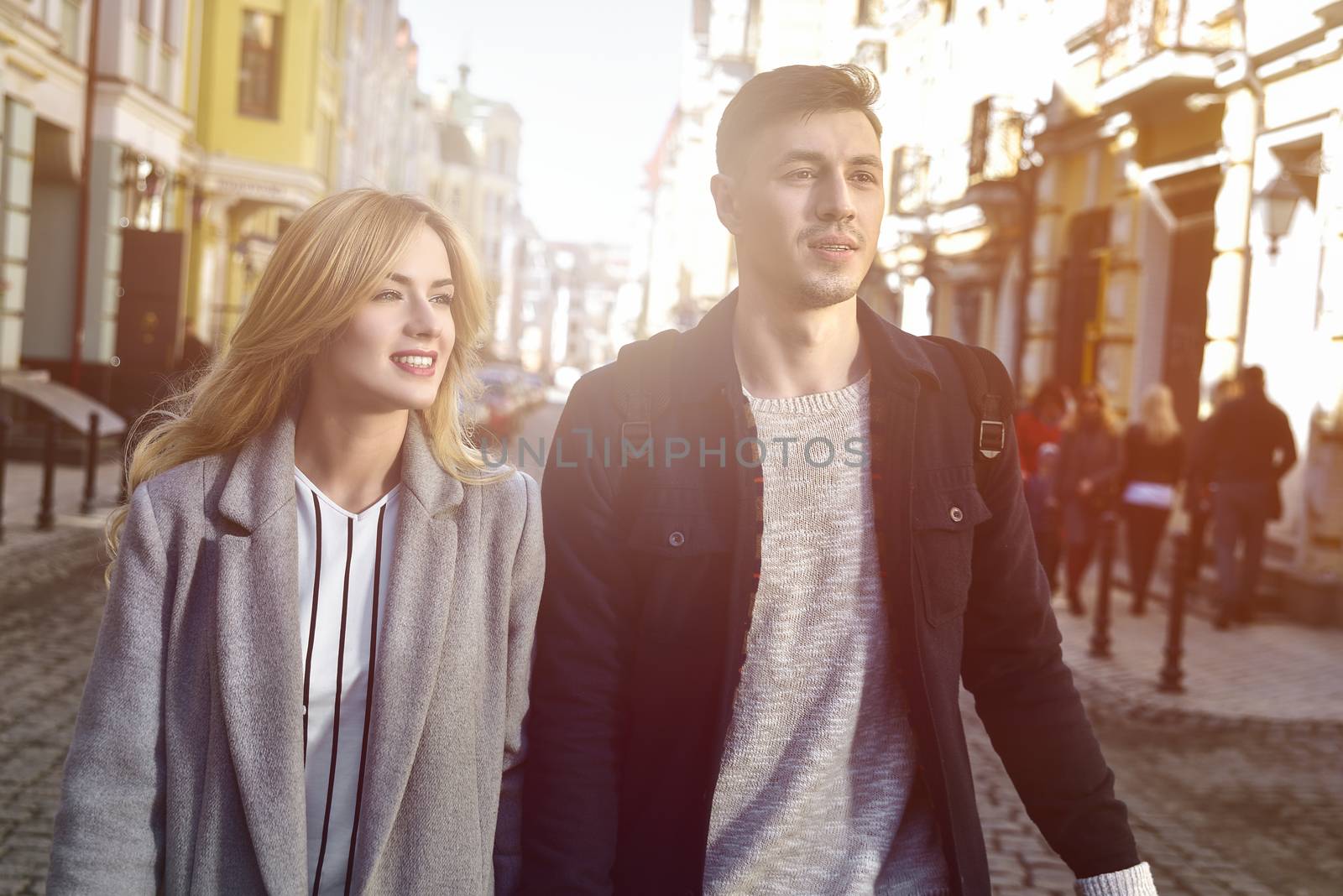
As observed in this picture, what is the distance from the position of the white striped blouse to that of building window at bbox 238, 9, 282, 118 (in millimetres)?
28510

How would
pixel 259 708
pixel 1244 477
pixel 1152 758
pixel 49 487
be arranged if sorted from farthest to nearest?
pixel 49 487, pixel 1244 477, pixel 1152 758, pixel 259 708

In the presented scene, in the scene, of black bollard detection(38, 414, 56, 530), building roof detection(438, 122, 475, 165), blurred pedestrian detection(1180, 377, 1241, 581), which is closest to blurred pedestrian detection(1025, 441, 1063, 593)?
blurred pedestrian detection(1180, 377, 1241, 581)

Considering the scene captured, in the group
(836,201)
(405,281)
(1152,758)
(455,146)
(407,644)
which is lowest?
(1152,758)

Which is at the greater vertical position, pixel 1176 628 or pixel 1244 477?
pixel 1244 477

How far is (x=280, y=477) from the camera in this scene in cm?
257

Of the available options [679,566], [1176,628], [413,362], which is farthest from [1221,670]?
[413,362]

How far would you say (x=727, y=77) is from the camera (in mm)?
70500

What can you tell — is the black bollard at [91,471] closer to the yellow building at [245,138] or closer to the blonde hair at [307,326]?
the blonde hair at [307,326]

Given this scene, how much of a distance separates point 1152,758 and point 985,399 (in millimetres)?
5435

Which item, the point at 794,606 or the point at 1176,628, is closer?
the point at 794,606

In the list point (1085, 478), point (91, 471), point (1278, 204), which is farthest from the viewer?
point (91, 471)

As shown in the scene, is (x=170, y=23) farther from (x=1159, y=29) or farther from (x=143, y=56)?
(x=1159, y=29)

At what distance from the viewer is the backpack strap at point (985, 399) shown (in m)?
2.70

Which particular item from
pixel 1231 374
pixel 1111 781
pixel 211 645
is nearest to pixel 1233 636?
pixel 1231 374
